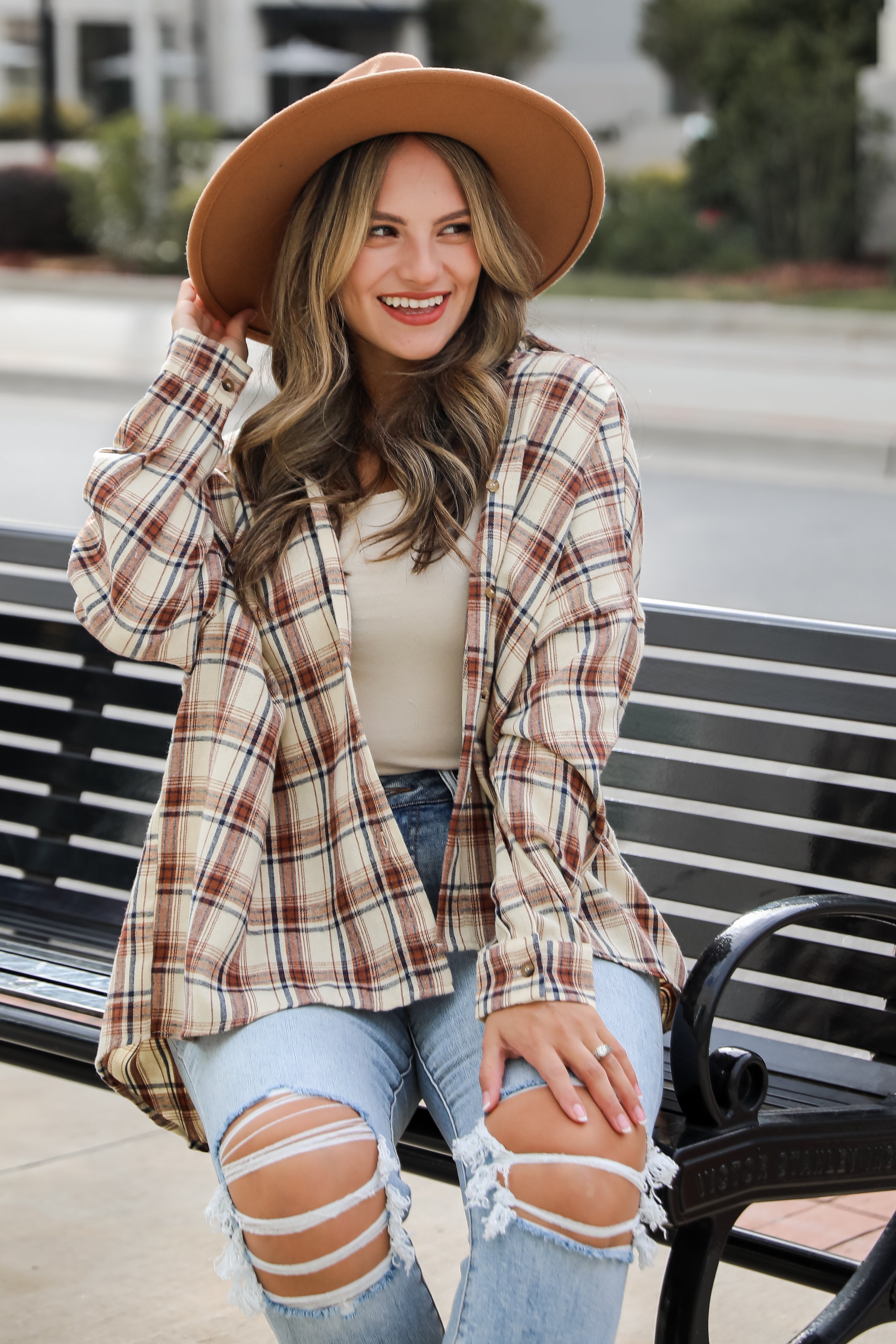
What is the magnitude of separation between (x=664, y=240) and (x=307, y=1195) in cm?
2102

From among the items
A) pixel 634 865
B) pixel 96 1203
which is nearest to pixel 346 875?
pixel 634 865

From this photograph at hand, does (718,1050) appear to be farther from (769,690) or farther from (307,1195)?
(769,690)

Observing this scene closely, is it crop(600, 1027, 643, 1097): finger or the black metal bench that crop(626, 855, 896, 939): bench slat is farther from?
crop(600, 1027, 643, 1097): finger

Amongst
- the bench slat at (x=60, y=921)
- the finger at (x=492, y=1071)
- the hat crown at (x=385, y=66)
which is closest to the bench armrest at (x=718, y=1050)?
the finger at (x=492, y=1071)

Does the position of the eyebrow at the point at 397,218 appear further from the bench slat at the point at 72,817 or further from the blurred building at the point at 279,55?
the blurred building at the point at 279,55

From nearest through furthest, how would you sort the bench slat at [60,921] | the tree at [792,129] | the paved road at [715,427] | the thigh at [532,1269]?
1. the thigh at [532,1269]
2. the bench slat at [60,921]
3. the paved road at [715,427]
4. the tree at [792,129]

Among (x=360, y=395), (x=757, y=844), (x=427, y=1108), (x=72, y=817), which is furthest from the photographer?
(x=72, y=817)

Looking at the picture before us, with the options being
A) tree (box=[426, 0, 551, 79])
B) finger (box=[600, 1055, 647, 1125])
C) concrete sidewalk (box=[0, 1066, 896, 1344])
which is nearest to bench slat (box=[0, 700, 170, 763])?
concrete sidewalk (box=[0, 1066, 896, 1344])

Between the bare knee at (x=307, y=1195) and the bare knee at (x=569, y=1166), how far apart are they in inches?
6.7

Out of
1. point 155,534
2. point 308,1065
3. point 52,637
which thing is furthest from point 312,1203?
point 52,637

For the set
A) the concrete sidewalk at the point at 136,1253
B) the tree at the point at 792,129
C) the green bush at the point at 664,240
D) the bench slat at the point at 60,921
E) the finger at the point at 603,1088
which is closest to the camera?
the finger at the point at 603,1088

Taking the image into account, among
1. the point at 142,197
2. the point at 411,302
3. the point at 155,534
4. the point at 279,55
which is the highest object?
the point at 279,55

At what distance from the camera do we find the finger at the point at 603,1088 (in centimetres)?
179

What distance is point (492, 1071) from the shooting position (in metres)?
1.88
